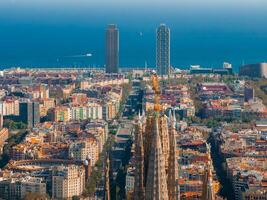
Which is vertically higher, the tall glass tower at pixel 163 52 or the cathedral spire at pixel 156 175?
the tall glass tower at pixel 163 52

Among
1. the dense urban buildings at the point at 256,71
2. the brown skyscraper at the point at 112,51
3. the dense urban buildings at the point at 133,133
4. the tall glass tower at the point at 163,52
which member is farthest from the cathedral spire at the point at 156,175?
the brown skyscraper at the point at 112,51

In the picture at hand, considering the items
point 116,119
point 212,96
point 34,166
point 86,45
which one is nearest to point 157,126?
point 34,166

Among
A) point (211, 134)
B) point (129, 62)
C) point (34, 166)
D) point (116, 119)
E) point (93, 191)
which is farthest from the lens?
point (129, 62)

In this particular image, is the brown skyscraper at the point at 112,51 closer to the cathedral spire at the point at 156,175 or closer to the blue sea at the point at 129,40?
the blue sea at the point at 129,40

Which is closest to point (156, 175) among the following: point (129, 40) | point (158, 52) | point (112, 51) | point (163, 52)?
point (163, 52)

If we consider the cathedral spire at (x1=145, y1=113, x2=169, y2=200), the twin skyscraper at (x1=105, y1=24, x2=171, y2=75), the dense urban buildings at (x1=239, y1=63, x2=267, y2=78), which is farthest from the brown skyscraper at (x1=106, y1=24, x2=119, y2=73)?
the cathedral spire at (x1=145, y1=113, x2=169, y2=200)

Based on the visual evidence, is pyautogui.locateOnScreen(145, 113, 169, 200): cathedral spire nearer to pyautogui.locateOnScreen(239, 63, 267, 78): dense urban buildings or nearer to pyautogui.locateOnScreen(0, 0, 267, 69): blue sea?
pyautogui.locateOnScreen(239, 63, 267, 78): dense urban buildings

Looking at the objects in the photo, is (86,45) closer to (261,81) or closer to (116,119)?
(261,81)
